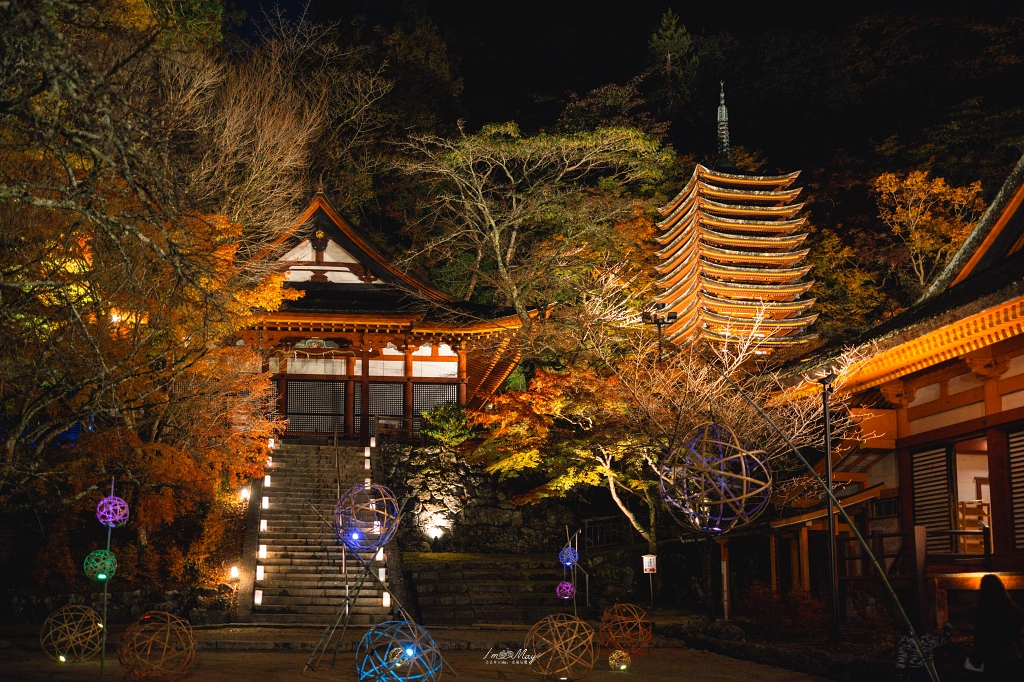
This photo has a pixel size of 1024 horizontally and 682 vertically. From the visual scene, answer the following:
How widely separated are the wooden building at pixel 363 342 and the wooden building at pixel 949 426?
13224 mm

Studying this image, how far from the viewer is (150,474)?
18438mm

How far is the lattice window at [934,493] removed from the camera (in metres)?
14.7

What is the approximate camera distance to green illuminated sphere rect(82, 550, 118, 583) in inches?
486

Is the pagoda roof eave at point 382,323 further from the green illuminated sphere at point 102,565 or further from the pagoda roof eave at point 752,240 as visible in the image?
the green illuminated sphere at point 102,565

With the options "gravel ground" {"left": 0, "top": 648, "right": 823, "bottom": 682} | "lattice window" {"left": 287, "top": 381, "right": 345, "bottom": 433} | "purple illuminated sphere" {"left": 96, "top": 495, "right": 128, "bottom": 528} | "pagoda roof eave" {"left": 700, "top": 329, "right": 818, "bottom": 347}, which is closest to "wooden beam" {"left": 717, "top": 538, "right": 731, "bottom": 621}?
"gravel ground" {"left": 0, "top": 648, "right": 823, "bottom": 682}

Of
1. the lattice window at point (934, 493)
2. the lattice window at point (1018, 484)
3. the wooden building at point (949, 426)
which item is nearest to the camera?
the wooden building at point (949, 426)

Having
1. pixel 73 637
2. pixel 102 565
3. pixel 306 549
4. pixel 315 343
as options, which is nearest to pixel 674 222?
pixel 315 343

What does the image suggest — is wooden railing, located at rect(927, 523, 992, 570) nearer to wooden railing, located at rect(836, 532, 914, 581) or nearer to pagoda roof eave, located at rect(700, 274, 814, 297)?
wooden railing, located at rect(836, 532, 914, 581)

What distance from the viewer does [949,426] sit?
1440 centimetres

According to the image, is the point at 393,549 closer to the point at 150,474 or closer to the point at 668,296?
the point at 150,474

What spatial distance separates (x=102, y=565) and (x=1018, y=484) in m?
12.5

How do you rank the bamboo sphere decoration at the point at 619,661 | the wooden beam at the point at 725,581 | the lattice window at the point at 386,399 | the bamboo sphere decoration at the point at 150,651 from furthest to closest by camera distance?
the lattice window at the point at 386,399, the wooden beam at the point at 725,581, the bamboo sphere decoration at the point at 619,661, the bamboo sphere decoration at the point at 150,651

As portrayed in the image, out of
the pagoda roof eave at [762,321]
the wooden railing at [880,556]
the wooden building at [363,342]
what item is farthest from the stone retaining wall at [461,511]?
the wooden railing at [880,556]

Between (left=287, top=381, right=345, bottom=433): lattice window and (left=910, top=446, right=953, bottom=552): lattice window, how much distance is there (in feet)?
59.3
